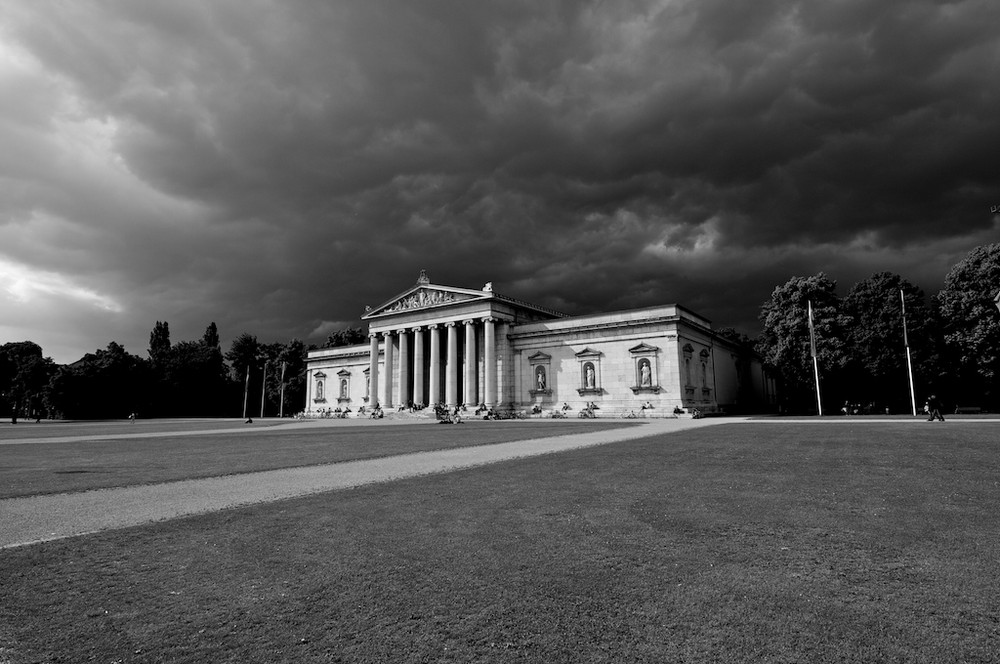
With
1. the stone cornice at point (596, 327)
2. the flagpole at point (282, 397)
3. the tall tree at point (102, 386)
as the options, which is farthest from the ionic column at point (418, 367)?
the tall tree at point (102, 386)

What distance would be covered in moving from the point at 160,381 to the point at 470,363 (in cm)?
6626

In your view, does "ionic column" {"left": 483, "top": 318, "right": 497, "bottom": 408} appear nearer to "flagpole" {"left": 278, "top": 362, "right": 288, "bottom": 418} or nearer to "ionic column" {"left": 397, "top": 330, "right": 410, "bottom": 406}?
"ionic column" {"left": 397, "top": 330, "right": 410, "bottom": 406}

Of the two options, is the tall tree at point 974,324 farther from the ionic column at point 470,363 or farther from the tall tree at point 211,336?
the tall tree at point 211,336

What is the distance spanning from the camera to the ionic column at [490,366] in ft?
216

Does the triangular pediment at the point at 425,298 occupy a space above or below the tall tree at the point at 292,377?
above

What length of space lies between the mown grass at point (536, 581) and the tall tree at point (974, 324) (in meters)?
49.3

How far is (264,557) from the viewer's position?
→ 277 inches

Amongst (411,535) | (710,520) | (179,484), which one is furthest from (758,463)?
(179,484)

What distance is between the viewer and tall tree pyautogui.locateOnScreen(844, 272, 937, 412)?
174 feet

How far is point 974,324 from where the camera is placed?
50656mm

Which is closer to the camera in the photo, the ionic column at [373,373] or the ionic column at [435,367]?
the ionic column at [435,367]

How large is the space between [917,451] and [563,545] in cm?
1516

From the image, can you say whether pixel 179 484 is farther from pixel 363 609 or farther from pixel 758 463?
pixel 758 463

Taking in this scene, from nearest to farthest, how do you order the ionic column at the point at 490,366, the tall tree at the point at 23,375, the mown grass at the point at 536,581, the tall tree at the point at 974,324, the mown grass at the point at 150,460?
the mown grass at the point at 536,581
the mown grass at the point at 150,460
the tall tree at the point at 974,324
the ionic column at the point at 490,366
the tall tree at the point at 23,375
